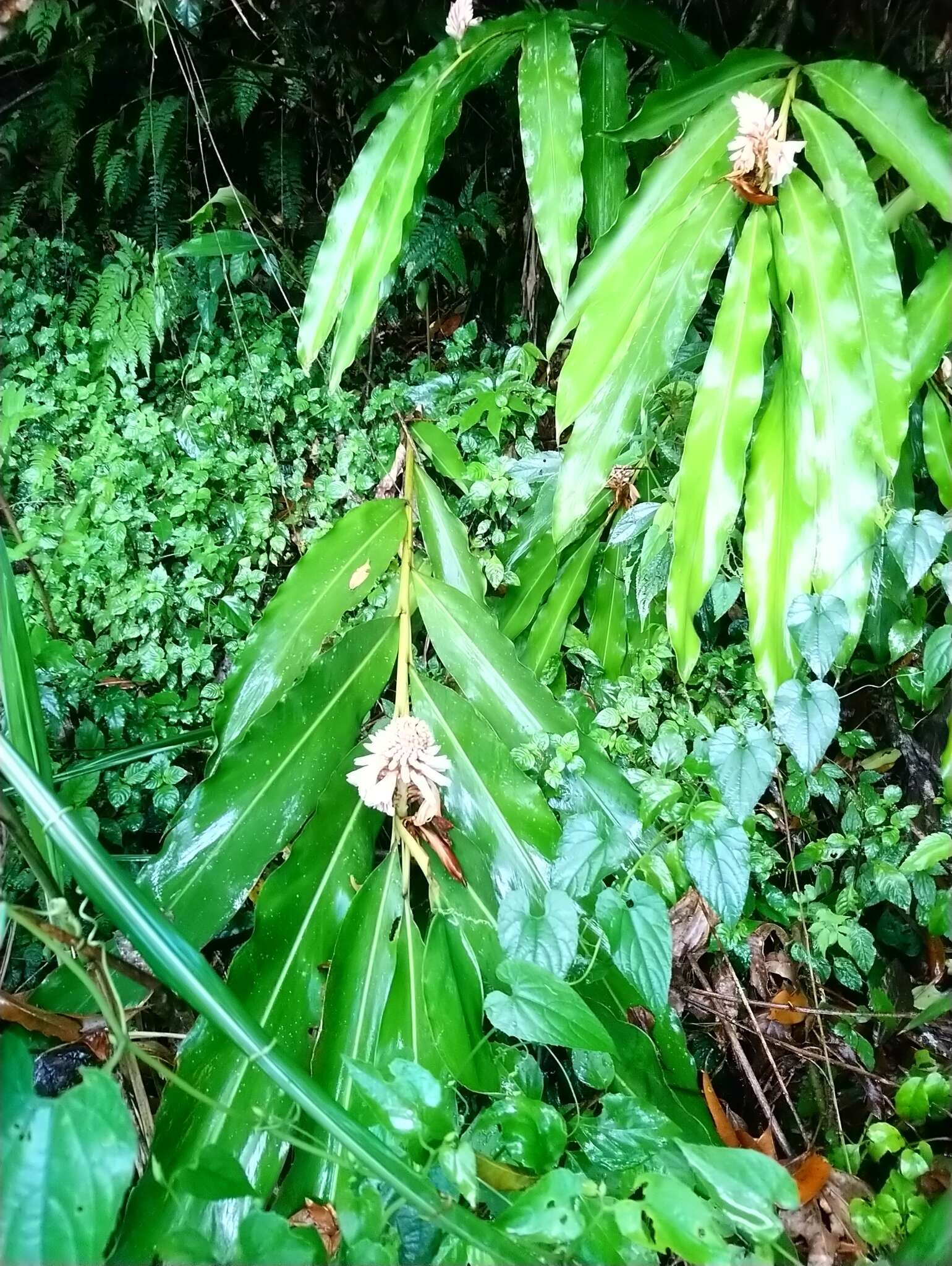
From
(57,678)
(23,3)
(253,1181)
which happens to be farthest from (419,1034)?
(23,3)

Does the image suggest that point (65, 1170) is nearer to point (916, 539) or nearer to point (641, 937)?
point (641, 937)

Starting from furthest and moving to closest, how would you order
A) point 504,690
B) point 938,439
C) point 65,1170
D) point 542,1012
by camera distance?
point 504,690
point 938,439
point 542,1012
point 65,1170

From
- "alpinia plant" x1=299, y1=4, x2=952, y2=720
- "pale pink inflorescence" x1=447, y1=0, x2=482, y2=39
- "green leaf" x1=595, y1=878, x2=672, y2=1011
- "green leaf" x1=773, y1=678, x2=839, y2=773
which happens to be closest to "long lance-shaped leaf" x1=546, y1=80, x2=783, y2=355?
"alpinia plant" x1=299, y1=4, x2=952, y2=720

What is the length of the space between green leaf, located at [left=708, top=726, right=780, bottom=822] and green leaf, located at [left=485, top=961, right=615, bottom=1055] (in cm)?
19

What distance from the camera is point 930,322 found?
0.63 metres

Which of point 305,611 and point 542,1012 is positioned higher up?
point 305,611

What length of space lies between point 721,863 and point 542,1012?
0.58ft

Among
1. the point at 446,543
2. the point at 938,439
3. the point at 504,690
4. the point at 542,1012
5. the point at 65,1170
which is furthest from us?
the point at 446,543

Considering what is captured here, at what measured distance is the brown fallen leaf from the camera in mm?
578

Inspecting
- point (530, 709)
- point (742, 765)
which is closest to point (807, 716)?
point (742, 765)

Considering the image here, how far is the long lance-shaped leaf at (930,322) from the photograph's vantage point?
624mm

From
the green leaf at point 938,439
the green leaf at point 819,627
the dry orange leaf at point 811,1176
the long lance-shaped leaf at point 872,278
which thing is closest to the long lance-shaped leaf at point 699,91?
the long lance-shaped leaf at point 872,278

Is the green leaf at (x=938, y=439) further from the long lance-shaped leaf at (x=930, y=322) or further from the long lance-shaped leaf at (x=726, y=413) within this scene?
the long lance-shaped leaf at (x=726, y=413)

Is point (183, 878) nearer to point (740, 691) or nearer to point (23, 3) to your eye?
point (740, 691)
